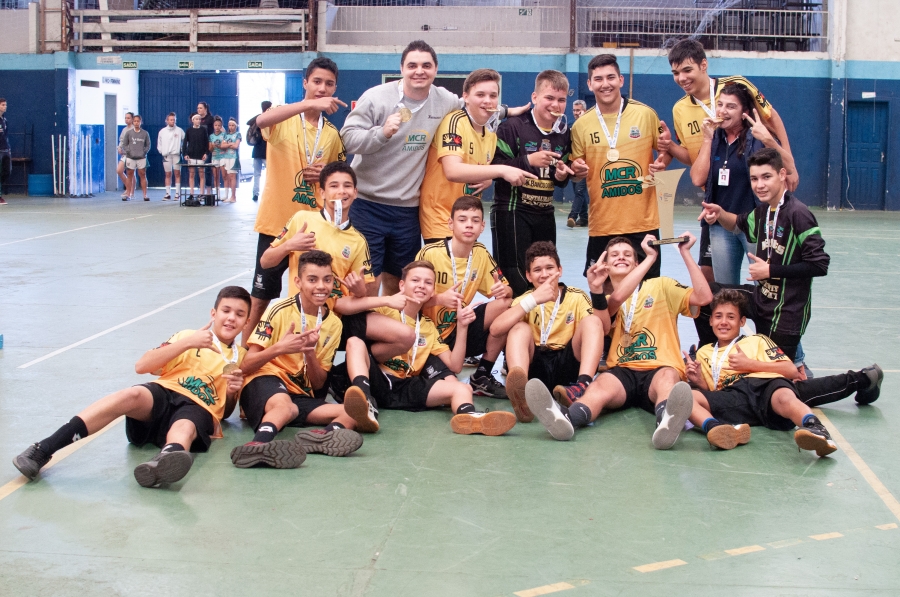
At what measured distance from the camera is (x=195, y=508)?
3746 millimetres

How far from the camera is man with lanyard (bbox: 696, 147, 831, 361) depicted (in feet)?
17.5

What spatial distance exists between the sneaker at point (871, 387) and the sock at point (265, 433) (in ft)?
10.8

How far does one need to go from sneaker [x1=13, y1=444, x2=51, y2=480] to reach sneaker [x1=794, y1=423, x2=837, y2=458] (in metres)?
3.44

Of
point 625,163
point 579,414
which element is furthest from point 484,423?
point 625,163

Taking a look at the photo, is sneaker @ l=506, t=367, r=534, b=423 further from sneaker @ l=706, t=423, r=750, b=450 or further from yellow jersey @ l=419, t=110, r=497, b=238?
yellow jersey @ l=419, t=110, r=497, b=238

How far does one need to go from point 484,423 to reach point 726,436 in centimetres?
120

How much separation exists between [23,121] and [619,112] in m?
21.4

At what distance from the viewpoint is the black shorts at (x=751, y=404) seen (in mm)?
4961

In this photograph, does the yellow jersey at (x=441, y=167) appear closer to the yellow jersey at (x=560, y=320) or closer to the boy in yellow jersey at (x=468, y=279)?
the boy in yellow jersey at (x=468, y=279)

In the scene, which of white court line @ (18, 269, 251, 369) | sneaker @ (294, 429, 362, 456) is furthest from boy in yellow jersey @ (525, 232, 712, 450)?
white court line @ (18, 269, 251, 369)

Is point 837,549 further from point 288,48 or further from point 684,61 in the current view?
point 288,48

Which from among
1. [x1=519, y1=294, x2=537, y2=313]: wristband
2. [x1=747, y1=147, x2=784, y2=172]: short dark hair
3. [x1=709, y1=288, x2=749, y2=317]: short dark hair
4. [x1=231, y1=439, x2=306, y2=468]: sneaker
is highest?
[x1=747, y1=147, x2=784, y2=172]: short dark hair

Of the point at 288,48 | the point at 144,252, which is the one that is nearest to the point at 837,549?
the point at 144,252

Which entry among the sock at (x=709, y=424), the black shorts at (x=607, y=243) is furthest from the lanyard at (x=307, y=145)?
the sock at (x=709, y=424)
